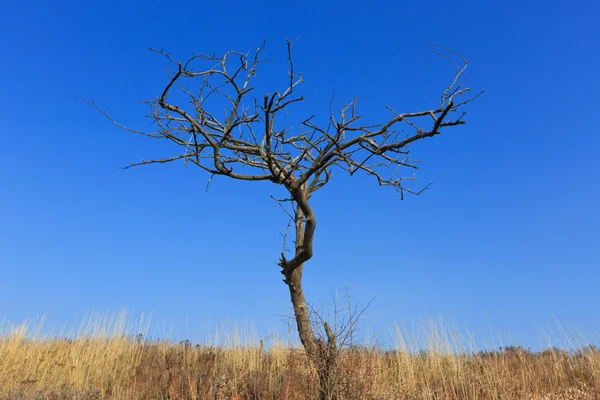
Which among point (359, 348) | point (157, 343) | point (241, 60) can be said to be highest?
point (241, 60)

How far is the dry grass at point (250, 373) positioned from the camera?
5.24 m

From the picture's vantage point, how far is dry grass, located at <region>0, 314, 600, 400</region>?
524 cm

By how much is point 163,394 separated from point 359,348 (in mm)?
2748

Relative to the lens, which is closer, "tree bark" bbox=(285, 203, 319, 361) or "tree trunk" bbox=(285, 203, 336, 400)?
"tree trunk" bbox=(285, 203, 336, 400)

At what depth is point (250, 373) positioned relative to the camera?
275 inches

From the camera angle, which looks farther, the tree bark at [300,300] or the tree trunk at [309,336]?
the tree bark at [300,300]

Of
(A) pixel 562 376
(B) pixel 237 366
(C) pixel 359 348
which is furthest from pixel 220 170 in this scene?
(A) pixel 562 376

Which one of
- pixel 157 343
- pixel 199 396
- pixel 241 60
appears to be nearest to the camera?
pixel 241 60

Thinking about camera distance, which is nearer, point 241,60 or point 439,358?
point 241,60

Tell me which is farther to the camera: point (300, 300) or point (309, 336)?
point (300, 300)

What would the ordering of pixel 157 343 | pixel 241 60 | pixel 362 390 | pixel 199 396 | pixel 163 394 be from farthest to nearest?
pixel 157 343
pixel 163 394
pixel 199 396
pixel 241 60
pixel 362 390

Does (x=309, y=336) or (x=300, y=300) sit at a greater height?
(x=300, y=300)

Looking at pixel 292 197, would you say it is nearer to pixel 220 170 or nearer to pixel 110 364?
pixel 220 170

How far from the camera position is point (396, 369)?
24.6ft
